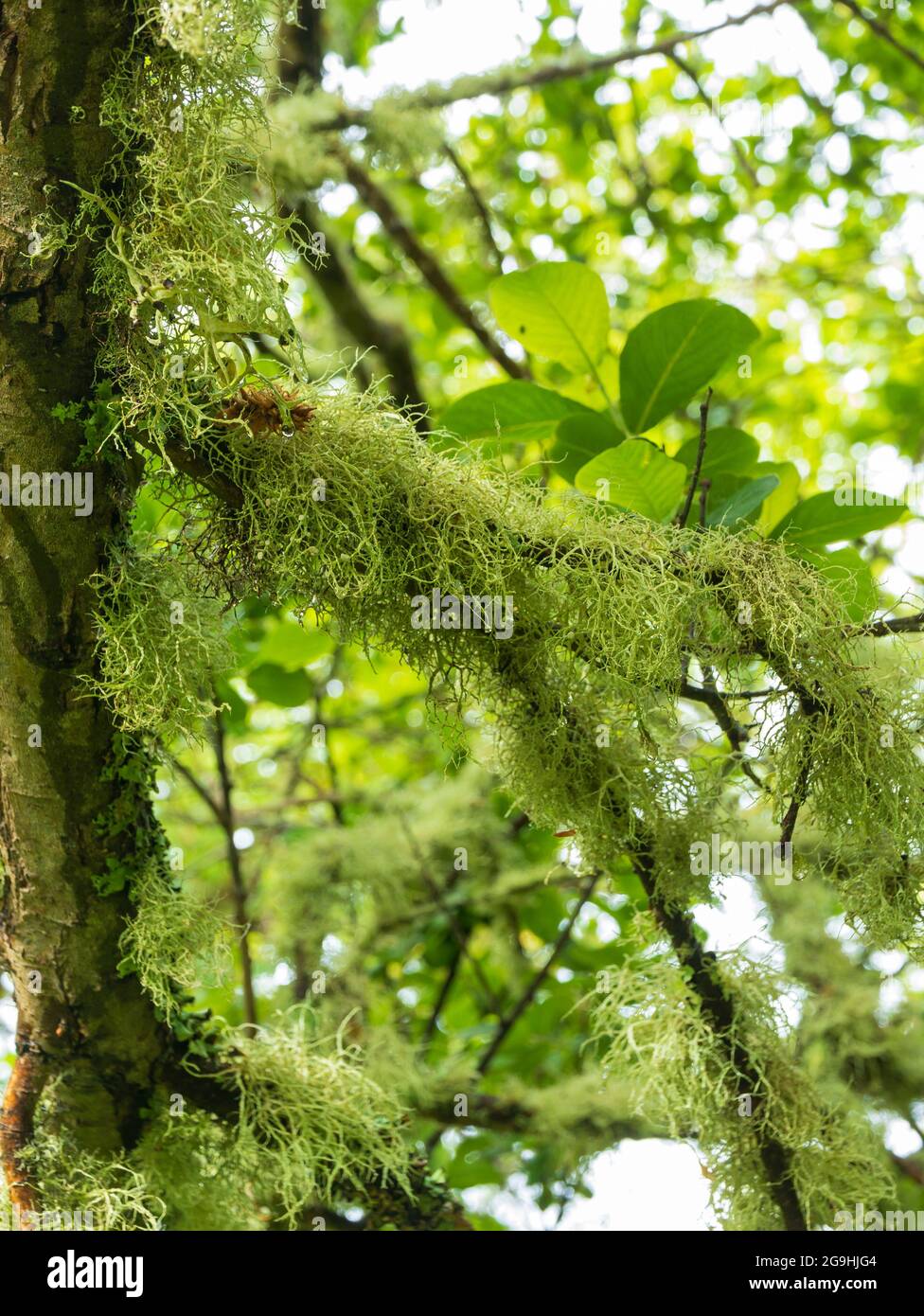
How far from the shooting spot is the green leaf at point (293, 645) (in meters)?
1.46

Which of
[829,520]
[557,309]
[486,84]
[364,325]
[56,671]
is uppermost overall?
[486,84]

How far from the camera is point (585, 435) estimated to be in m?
1.06

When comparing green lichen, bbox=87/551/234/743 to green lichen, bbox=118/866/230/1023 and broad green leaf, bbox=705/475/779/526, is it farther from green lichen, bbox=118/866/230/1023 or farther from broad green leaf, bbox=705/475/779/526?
broad green leaf, bbox=705/475/779/526

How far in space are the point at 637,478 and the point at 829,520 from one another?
20cm

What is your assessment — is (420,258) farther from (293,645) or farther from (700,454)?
(700,454)

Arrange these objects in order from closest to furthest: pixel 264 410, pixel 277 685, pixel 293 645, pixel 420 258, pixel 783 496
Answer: pixel 264 410 < pixel 783 496 < pixel 293 645 < pixel 277 685 < pixel 420 258

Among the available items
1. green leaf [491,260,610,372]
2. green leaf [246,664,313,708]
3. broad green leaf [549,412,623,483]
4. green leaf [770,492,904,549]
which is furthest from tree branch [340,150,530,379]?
green leaf [770,492,904,549]

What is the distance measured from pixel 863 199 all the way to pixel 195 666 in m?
2.98

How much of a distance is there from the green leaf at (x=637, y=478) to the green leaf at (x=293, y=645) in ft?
1.91

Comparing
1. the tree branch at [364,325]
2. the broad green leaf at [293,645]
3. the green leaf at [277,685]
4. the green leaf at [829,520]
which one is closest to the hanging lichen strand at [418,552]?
the green leaf at [829,520]

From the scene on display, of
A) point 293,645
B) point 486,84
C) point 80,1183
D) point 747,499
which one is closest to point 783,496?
point 747,499

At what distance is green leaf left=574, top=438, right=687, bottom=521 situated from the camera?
93 cm
